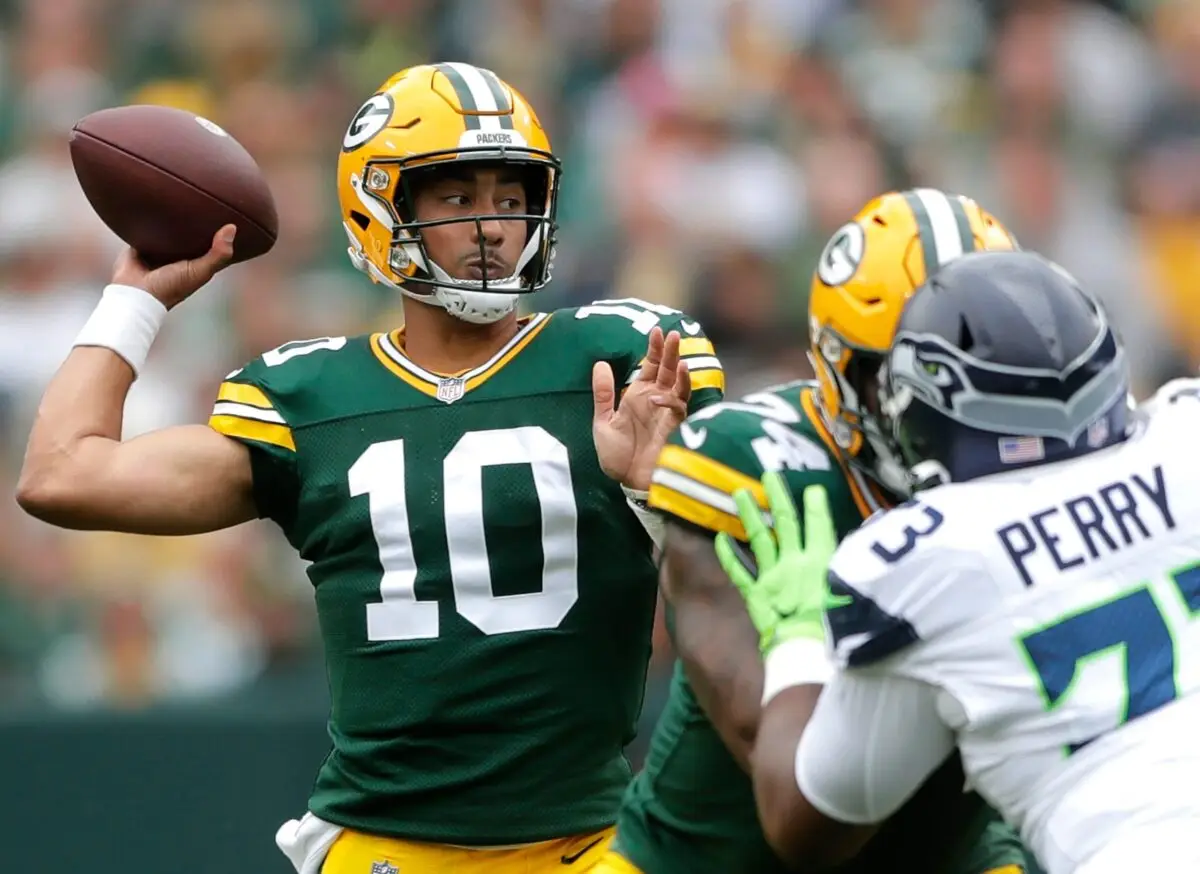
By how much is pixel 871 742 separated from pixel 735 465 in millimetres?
575

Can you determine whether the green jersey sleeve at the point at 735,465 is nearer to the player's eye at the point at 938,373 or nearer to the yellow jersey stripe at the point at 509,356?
the player's eye at the point at 938,373

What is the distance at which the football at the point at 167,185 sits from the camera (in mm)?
3924

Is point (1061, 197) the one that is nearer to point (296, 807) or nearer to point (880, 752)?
point (296, 807)

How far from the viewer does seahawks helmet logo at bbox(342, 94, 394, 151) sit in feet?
12.7

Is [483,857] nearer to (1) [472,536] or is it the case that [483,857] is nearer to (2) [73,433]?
(1) [472,536]

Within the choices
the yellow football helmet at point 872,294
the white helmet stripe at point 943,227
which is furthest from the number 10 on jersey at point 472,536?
the white helmet stripe at point 943,227

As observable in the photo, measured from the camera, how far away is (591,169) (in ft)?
24.8

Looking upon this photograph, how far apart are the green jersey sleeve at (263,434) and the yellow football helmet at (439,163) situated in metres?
0.35

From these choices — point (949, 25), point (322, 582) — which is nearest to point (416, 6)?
point (949, 25)

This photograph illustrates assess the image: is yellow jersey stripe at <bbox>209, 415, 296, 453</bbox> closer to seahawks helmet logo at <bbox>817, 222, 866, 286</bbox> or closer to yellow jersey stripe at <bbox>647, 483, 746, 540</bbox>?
yellow jersey stripe at <bbox>647, 483, 746, 540</bbox>

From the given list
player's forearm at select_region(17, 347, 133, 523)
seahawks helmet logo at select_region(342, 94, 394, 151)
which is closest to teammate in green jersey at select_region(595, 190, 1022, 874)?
seahawks helmet logo at select_region(342, 94, 394, 151)

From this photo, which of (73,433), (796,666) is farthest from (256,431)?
(796,666)

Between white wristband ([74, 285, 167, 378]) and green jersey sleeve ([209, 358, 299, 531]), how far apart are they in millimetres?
225

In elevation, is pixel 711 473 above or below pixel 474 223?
below
